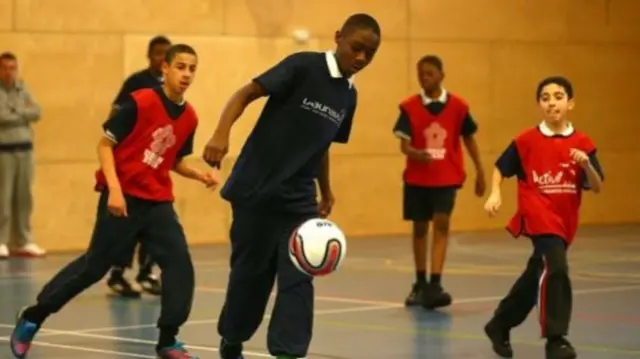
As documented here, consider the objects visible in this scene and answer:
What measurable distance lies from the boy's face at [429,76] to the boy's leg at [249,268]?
5.27m

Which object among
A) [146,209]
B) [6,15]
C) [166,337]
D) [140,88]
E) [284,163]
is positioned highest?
[6,15]

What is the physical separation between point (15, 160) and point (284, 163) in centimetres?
1118

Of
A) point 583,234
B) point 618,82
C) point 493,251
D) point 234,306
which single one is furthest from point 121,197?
point 618,82

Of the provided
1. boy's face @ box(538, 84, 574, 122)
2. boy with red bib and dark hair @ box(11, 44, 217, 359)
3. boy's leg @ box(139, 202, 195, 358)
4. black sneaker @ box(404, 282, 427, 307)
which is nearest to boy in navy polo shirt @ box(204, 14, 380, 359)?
boy's leg @ box(139, 202, 195, 358)

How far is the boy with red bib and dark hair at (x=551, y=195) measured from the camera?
9.40 metres

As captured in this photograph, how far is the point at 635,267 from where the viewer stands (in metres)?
16.3

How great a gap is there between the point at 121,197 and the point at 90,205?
1075cm

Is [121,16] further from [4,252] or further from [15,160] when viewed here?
[4,252]

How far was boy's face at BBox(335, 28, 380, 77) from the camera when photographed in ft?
25.7

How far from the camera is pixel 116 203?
30.1ft

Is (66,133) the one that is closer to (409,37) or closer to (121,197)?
(409,37)

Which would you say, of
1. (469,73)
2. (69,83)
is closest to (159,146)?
(69,83)

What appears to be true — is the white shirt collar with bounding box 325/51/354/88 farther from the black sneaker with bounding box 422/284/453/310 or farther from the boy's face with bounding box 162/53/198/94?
the black sneaker with bounding box 422/284/453/310

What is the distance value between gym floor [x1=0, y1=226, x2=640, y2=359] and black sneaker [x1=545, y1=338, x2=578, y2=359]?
1.32ft
